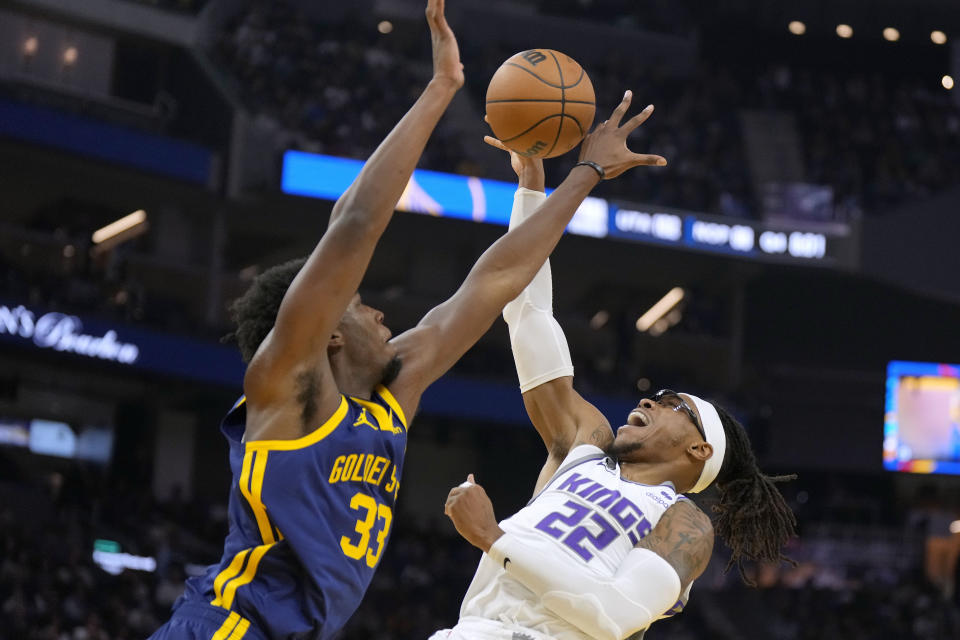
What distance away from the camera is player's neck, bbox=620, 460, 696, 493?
4.84m

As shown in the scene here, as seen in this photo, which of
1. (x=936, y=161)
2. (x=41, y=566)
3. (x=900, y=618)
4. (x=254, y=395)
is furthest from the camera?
(x=936, y=161)

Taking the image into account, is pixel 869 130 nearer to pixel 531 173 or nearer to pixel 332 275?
pixel 531 173

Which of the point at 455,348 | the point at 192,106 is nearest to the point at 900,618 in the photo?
the point at 192,106

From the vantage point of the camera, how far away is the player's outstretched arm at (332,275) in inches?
125

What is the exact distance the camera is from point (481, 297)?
12.4 ft

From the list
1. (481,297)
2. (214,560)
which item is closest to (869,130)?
(214,560)

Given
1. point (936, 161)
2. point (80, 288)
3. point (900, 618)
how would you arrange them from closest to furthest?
point (80, 288)
point (900, 618)
point (936, 161)

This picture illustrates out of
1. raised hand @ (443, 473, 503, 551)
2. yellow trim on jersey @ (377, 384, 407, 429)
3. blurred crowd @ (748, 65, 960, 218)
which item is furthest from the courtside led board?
yellow trim on jersey @ (377, 384, 407, 429)

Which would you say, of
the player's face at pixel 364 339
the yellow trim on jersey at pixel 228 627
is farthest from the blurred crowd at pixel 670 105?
the yellow trim on jersey at pixel 228 627

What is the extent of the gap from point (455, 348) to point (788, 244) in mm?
18864

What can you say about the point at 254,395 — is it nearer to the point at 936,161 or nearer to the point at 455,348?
the point at 455,348

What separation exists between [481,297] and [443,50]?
28.4 inches

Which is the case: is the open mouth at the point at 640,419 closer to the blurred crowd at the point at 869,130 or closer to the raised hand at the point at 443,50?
the raised hand at the point at 443,50

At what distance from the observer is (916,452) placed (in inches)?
850
